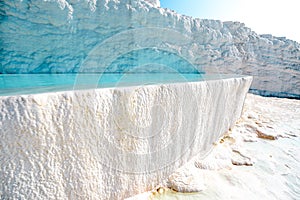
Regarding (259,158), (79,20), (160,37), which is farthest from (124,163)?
(160,37)

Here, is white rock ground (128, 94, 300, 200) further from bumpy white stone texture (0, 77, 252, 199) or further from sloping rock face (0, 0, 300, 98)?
sloping rock face (0, 0, 300, 98)

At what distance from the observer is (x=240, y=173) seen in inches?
65.9

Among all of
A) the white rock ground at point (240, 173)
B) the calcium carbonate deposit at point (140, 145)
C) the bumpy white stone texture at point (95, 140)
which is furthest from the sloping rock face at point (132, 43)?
the bumpy white stone texture at point (95, 140)

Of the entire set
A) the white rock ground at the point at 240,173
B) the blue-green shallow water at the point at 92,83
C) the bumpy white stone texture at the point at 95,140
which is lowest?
the white rock ground at the point at 240,173

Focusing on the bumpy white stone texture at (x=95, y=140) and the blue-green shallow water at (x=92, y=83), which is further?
the blue-green shallow water at (x=92, y=83)

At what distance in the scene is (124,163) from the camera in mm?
1105

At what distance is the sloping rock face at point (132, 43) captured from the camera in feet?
29.8

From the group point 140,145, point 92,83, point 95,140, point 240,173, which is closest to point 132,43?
point 92,83

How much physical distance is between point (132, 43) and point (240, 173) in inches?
443

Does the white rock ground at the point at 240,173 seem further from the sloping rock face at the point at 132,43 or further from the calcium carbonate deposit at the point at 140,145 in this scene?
the sloping rock face at the point at 132,43

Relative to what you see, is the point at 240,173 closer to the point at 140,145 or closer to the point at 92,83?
the point at 140,145

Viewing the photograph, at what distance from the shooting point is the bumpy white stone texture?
2.35 ft

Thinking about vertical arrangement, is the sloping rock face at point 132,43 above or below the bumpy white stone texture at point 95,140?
above

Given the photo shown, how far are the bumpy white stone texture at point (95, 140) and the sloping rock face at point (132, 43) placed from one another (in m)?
10.6
